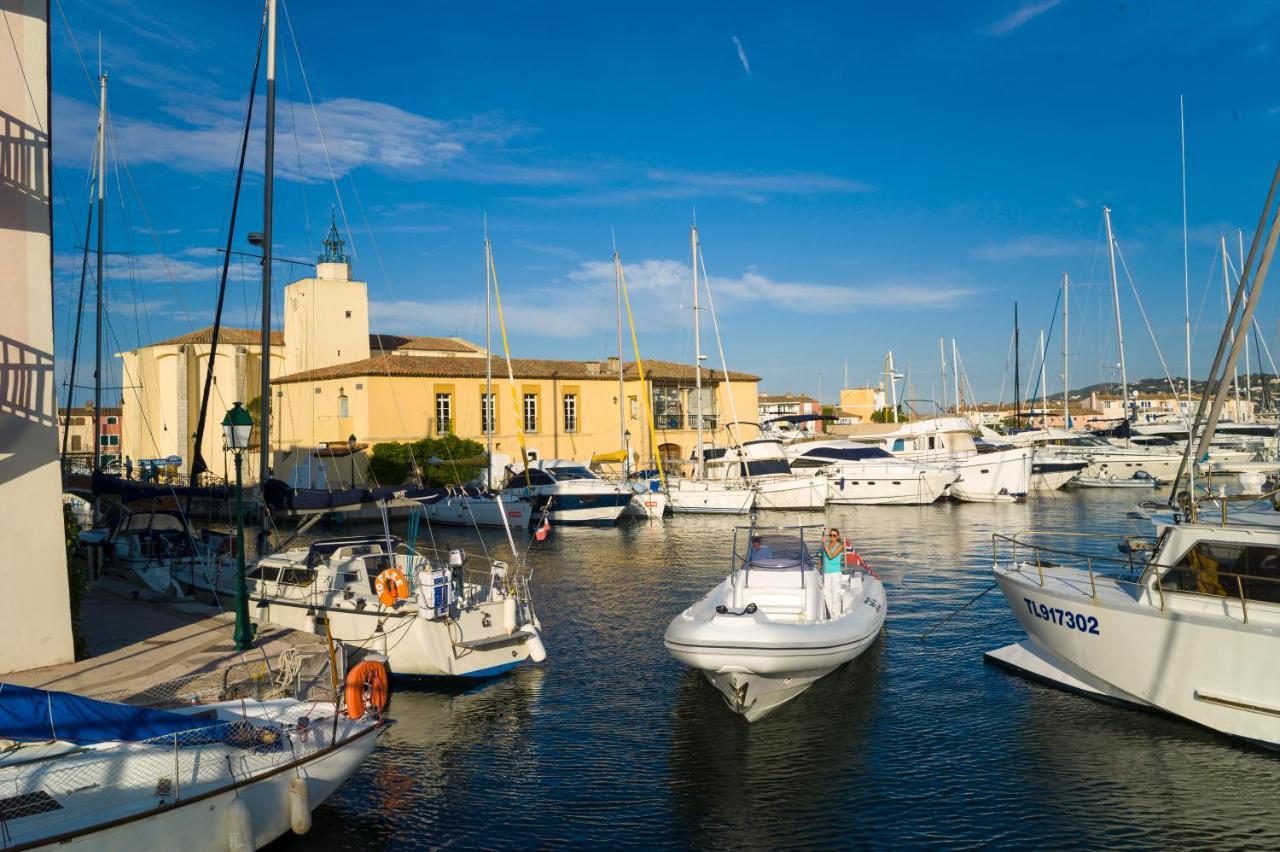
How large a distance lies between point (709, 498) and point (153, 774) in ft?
126

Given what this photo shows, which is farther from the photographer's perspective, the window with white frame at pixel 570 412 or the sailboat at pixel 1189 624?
the window with white frame at pixel 570 412

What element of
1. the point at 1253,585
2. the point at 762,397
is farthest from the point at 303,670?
the point at 762,397

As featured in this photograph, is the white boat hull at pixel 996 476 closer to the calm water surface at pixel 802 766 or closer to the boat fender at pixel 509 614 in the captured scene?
the calm water surface at pixel 802 766

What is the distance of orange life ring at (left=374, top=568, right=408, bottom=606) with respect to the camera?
15.5m

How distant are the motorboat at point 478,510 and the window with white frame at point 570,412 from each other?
596 inches

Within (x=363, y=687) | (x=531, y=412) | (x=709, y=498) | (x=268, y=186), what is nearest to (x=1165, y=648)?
(x=363, y=687)

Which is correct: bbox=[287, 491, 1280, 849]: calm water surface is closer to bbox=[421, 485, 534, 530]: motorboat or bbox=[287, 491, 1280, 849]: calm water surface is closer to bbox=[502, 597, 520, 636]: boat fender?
bbox=[502, 597, 520, 636]: boat fender

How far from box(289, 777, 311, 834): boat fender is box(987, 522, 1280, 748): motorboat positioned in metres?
10.9

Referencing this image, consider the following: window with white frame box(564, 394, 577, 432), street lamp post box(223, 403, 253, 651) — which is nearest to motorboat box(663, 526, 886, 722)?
street lamp post box(223, 403, 253, 651)

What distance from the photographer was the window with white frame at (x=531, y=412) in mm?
57406

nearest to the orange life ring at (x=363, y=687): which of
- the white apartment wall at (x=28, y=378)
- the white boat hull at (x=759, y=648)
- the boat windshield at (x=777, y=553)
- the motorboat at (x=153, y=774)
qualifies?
the motorboat at (x=153, y=774)

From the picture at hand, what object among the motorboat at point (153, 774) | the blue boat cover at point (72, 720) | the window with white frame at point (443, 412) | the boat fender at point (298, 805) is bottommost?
the boat fender at point (298, 805)

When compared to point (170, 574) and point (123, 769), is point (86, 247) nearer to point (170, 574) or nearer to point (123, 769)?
point (170, 574)

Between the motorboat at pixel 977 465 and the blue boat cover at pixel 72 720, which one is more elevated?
the motorboat at pixel 977 465
